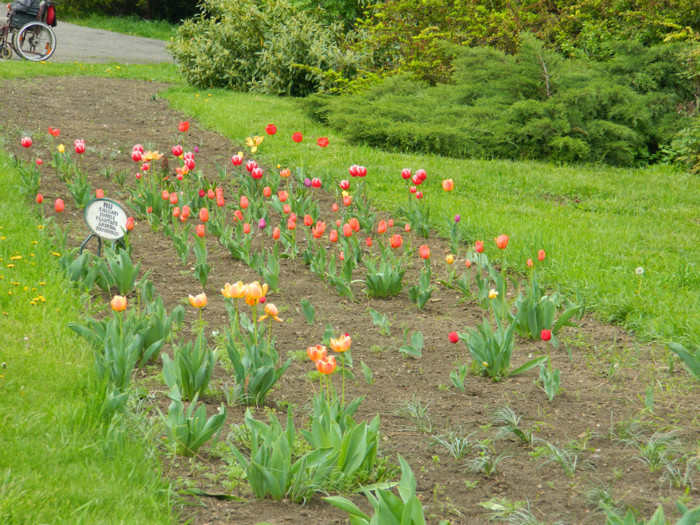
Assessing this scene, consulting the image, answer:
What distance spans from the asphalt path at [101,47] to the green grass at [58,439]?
12284mm

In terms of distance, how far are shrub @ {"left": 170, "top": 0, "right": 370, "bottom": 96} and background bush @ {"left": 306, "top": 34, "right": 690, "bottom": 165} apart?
3248 millimetres

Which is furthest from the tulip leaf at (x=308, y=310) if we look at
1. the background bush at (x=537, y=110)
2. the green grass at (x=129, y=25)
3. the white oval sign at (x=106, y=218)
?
Answer: the green grass at (x=129, y=25)

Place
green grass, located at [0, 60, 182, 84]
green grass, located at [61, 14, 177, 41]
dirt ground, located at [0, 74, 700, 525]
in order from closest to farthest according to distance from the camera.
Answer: dirt ground, located at [0, 74, 700, 525] → green grass, located at [0, 60, 182, 84] → green grass, located at [61, 14, 177, 41]

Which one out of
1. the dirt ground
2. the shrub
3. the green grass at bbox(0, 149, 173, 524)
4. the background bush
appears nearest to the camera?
the green grass at bbox(0, 149, 173, 524)

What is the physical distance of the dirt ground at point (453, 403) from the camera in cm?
246

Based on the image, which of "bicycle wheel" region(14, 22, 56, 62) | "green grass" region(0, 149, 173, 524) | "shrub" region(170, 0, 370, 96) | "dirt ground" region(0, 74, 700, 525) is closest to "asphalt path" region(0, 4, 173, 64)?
"bicycle wheel" region(14, 22, 56, 62)

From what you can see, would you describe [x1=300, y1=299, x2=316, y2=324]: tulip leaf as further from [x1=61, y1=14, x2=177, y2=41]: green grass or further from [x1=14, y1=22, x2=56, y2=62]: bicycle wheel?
[x1=61, y1=14, x2=177, y2=41]: green grass

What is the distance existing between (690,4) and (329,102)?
4.82 m

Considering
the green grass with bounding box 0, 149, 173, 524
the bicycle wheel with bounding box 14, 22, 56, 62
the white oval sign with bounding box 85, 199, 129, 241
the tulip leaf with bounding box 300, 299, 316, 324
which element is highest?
the bicycle wheel with bounding box 14, 22, 56, 62

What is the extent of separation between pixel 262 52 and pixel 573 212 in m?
7.67

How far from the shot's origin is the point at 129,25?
79.8 ft

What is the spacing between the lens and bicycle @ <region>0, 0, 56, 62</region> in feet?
43.9

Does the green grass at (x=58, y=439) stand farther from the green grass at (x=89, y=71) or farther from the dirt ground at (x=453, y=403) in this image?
the green grass at (x=89, y=71)

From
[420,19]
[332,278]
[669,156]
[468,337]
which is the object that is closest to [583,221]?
[332,278]
